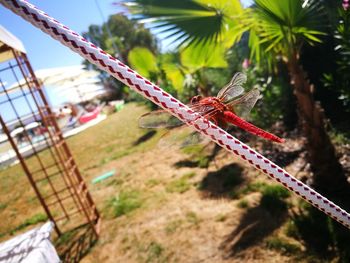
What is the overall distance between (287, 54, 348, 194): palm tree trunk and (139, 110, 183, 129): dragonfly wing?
2178mm

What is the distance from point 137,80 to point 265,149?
5280 mm

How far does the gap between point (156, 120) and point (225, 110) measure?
0.48 metres

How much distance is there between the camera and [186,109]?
1113mm

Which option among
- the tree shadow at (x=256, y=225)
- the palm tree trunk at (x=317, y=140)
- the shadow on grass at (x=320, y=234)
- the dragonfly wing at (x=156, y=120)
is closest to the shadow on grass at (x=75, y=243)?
the tree shadow at (x=256, y=225)

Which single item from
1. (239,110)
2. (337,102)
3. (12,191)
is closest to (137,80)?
(239,110)

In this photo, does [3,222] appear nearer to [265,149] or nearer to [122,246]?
[122,246]

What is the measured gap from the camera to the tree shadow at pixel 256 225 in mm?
3381

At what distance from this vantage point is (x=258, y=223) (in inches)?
144

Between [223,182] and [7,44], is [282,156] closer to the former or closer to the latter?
[223,182]

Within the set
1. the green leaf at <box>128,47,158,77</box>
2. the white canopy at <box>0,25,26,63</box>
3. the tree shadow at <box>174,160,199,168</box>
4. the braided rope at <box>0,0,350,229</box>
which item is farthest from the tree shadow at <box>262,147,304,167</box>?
the green leaf at <box>128,47,158,77</box>

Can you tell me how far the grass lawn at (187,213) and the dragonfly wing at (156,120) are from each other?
46 centimetres

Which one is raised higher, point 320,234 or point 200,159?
point 320,234

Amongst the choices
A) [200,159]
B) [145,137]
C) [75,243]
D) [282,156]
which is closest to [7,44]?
[75,243]

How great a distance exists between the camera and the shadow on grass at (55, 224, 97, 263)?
4371mm
